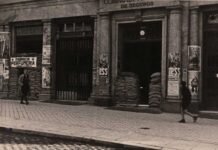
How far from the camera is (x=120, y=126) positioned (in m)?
13.6

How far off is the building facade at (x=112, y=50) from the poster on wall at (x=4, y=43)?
0.20 ft

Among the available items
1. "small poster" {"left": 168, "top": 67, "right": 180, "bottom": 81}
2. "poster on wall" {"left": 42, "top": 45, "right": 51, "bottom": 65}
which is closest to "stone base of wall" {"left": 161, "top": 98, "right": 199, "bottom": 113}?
"small poster" {"left": 168, "top": 67, "right": 180, "bottom": 81}

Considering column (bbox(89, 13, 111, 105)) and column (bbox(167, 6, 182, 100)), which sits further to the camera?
Result: column (bbox(89, 13, 111, 105))

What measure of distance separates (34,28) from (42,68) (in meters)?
2.54

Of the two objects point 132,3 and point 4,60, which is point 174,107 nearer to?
point 132,3

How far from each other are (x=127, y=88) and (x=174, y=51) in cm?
296

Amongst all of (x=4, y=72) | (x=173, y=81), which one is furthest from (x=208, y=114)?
(x=4, y=72)

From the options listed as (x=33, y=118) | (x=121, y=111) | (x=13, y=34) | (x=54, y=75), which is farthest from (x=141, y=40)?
(x=13, y=34)

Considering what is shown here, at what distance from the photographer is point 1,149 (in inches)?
385

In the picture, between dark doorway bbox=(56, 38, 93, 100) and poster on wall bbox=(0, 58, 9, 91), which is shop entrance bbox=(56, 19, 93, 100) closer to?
dark doorway bbox=(56, 38, 93, 100)

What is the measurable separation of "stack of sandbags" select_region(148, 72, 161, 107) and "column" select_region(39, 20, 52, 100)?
6.53m

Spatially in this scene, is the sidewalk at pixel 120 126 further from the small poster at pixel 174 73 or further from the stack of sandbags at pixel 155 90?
the small poster at pixel 174 73

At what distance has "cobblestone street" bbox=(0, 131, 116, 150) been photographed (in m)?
10.2

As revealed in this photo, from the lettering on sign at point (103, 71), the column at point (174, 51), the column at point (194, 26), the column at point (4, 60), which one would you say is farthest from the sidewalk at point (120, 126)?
the column at point (4, 60)
